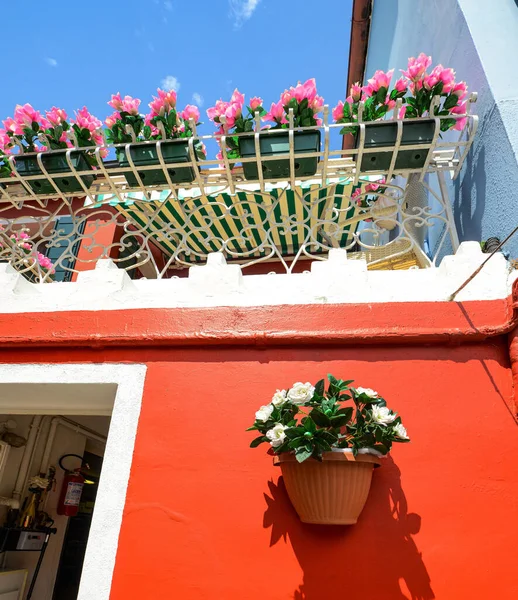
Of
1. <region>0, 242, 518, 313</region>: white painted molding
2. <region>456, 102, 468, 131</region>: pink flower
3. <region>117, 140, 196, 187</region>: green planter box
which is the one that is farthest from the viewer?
<region>117, 140, 196, 187</region>: green planter box

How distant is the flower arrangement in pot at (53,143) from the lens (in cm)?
319

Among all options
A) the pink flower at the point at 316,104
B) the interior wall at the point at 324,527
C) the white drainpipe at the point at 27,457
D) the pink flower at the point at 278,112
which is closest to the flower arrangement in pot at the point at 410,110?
the pink flower at the point at 316,104

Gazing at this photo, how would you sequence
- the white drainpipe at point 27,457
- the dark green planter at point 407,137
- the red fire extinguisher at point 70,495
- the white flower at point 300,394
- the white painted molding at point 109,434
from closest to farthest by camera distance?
the white flower at point 300,394, the white painted molding at point 109,434, the dark green planter at point 407,137, the white drainpipe at point 27,457, the red fire extinguisher at point 70,495

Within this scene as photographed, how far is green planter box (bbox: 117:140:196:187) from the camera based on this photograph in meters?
3.05

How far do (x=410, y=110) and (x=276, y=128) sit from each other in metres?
0.92

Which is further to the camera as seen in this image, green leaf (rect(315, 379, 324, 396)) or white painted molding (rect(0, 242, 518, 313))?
white painted molding (rect(0, 242, 518, 313))

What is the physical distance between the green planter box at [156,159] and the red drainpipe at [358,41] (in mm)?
4622

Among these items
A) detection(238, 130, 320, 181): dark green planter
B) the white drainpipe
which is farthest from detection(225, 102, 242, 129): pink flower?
the white drainpipe

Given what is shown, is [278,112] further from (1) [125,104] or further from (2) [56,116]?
(2) [56,116]

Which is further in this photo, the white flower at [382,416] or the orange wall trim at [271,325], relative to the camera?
the orange wall trim at [271,325]

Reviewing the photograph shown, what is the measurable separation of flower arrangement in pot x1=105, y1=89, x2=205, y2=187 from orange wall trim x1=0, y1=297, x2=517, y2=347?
1.08 metres

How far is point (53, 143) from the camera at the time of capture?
3242 mm

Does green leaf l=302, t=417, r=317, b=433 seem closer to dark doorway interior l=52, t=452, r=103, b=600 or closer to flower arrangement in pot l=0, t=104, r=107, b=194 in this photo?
flower arrangement in pot l=0, t=104, r=107, b=194

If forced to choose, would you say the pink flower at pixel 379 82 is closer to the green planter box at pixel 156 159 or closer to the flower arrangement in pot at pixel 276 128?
the flower arrangement in pot at pixel 276 128
